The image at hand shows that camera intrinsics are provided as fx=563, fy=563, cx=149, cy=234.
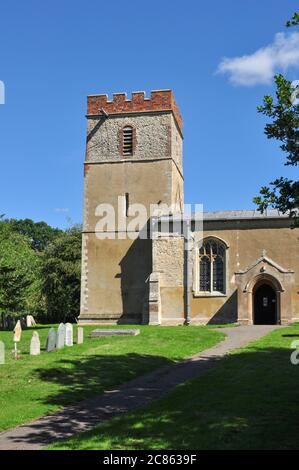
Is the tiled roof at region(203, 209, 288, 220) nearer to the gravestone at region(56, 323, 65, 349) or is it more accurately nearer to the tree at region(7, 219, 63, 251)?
the gravestone at region(56, 323, 65, 349)

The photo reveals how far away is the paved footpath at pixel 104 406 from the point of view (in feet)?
31.0

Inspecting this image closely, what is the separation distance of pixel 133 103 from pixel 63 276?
58.6 feet

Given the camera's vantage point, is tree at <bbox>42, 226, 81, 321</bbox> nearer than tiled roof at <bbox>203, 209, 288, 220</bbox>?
No

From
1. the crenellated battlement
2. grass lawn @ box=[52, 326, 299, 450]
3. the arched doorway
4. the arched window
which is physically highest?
the crenellated battlement

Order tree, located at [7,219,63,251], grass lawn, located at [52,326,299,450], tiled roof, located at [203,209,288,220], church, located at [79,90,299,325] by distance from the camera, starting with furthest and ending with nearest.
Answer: tree, located at [7,219,63,251]
tiled roof, located at [203,209,288,220]
church, located at [79,90,299,325]
grass lawn, located at [52,326,299,450]

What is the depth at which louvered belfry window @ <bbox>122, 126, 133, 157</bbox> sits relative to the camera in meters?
37.8

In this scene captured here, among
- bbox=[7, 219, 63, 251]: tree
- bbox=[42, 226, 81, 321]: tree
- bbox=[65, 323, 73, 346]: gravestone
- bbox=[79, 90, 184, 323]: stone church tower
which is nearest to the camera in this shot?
bbox=[65, 323, 73, 346]: gravestone

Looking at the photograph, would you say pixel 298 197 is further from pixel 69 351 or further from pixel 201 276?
pixel 201 276

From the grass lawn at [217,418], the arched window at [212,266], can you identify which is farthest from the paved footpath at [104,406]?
the arched window at [212,266]

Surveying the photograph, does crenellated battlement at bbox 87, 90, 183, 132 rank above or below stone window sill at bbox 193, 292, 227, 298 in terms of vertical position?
above

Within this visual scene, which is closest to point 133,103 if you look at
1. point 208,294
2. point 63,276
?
point 208,294

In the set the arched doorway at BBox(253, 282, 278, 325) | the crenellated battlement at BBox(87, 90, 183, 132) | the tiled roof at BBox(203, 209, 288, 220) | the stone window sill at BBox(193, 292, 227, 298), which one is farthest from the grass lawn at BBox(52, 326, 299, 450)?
the crenellated battlement at BBox(87, 90, 183, 132)

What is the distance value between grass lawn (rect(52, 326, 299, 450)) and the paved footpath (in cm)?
52
